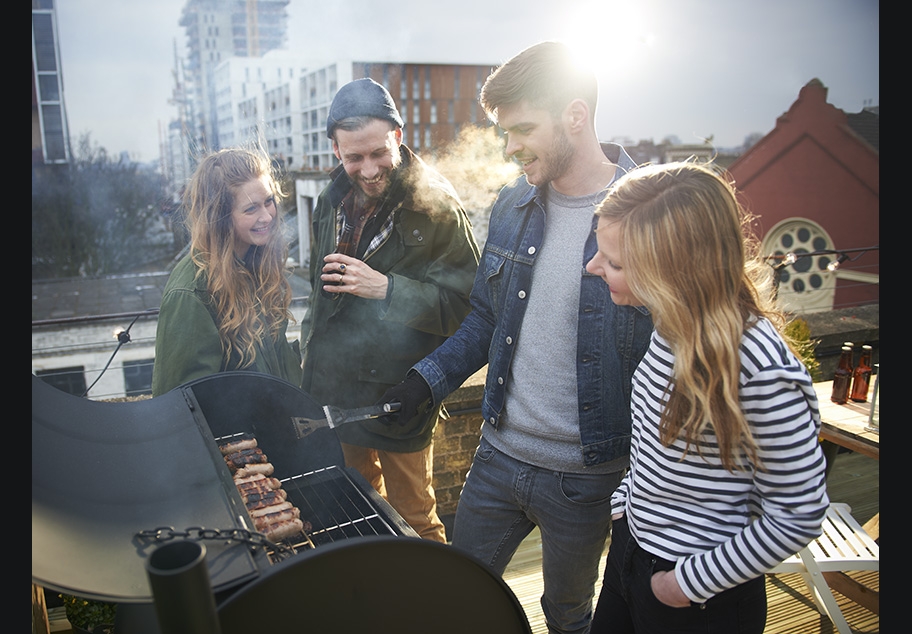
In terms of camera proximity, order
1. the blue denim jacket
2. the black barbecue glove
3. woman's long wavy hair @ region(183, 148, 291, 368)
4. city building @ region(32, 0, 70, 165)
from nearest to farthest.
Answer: the blue denim jacket, the black barbecue glove, city building @ region(32, 0, 70, 165), woman's long wavy hair @ region(183, 148, 291, 368)

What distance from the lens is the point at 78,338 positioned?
843 cm

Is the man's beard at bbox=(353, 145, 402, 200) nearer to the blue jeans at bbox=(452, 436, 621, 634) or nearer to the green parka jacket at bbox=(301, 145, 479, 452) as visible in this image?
the green parka jacket at bbox=(301, 145, 479, 452)

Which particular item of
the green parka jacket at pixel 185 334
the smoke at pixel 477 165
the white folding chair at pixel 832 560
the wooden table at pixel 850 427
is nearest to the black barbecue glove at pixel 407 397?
the green parka jacket at pixel 185 334

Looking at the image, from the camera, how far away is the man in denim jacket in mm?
1788

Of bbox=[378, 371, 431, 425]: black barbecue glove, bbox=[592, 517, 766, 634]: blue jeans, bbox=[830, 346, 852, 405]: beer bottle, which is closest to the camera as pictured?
bbox=[592, 517, 766, 634]: blue jeans

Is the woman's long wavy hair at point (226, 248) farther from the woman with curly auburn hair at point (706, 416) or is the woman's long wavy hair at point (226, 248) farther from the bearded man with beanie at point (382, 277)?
the woman with curly auburn hair at point (706, 416)

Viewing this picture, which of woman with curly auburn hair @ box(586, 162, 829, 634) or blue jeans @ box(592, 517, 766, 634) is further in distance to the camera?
blue jeans @ box(592, 517, 766, 634)

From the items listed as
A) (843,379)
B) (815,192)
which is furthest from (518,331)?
(815,192)

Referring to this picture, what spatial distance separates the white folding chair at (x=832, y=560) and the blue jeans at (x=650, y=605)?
1.30 metres

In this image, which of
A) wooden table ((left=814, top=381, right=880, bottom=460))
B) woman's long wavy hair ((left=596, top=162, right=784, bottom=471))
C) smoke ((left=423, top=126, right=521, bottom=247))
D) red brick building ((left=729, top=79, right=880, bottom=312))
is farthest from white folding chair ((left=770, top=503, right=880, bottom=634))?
red brick building ((left=729, top=79, right=880, bottom=312))

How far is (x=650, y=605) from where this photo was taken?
1.43m

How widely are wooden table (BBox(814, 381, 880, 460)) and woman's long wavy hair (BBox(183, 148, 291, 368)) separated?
2.79 metres

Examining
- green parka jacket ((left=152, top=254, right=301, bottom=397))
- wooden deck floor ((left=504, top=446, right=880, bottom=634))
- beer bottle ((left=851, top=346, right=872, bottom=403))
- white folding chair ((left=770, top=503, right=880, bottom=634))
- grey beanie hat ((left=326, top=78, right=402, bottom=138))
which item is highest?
grey beanie hat ((left=326, top=78, right=402, bottom=138))
